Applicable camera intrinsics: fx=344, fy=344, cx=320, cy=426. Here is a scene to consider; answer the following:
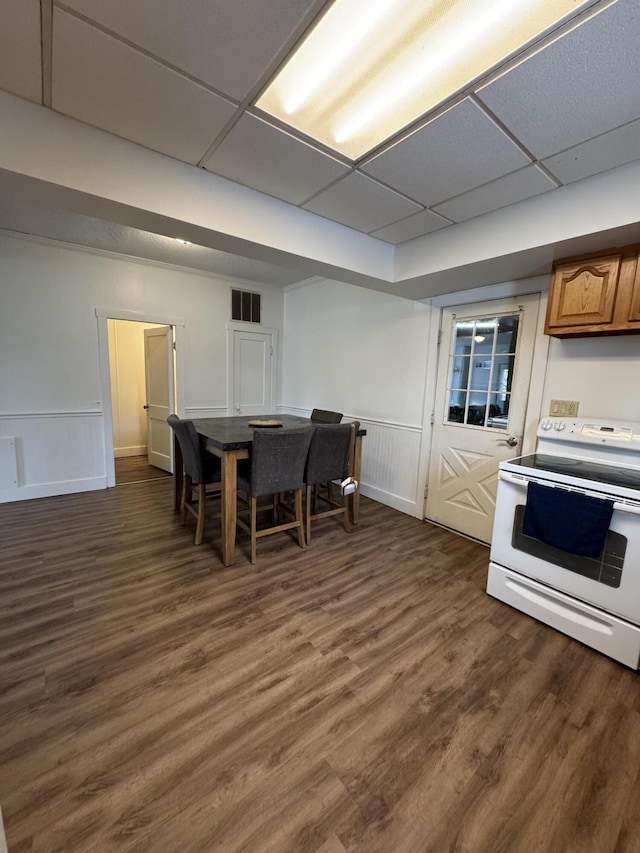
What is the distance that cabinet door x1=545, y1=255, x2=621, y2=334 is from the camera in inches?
76.0

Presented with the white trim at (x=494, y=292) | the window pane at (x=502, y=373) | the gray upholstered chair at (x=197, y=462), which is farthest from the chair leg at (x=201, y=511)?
the white trim at (x=494, y=292)

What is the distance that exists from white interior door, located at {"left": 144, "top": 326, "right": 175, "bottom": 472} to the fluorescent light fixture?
3511 mm

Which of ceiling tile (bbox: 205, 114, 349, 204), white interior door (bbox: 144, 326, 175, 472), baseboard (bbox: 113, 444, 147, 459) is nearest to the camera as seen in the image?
ceiling tile (bbox: 205, 114, 349, 204)

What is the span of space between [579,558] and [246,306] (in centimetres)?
465

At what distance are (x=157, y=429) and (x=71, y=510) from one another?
1.66m

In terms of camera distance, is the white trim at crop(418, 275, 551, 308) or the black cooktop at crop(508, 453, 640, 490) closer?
the black cooktop at crop(508, 453, 640, 490)

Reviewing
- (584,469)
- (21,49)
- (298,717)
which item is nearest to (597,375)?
(584,469)

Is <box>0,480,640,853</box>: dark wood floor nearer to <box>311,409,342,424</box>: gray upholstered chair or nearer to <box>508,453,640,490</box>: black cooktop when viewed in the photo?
<box>508,453,640,490</box>: black cooktop

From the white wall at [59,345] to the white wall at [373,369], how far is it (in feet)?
5.63

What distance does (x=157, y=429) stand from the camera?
4887 millimetres

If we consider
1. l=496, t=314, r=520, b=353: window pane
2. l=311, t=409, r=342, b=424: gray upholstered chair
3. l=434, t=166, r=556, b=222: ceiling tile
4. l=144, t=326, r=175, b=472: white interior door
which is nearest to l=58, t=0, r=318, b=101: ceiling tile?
l=434, t=166, r=556, b=222: ceiling tile

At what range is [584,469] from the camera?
2.04 meters

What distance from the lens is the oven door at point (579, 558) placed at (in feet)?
5.58

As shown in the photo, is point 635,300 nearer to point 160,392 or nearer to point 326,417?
point 326,417
